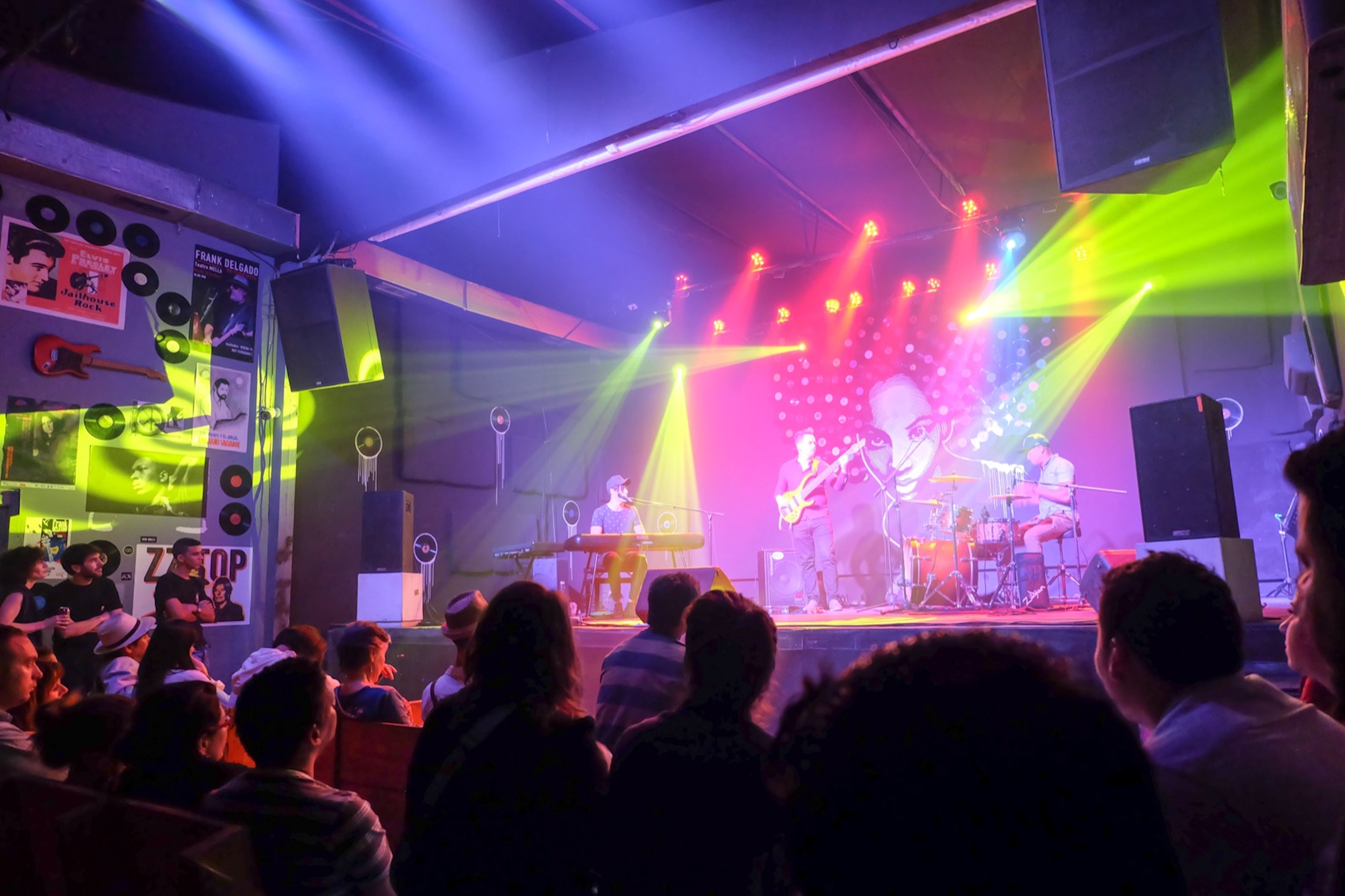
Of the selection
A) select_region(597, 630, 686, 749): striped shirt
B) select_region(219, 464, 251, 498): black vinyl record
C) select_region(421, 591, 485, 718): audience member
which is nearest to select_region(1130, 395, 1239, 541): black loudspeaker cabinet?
select_region(597, 630, 686, 749): striped shirt

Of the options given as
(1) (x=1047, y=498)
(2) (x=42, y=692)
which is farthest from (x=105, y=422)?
(1) (x=1047, y=498)

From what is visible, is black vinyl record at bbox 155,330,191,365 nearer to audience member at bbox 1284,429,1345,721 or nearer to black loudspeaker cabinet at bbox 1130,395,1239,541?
black loudspeaker cabinet at bbox 1130,395,1239,541

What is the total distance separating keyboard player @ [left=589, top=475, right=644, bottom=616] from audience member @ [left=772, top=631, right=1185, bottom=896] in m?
7.34

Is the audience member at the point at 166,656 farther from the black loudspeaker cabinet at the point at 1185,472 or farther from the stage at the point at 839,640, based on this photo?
the black loudspeaker cabinet at the point at 1185,472

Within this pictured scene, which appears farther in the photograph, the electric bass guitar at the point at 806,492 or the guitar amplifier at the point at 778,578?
the guitar amplifier at the point at 778,578

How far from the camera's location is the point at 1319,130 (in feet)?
7.41

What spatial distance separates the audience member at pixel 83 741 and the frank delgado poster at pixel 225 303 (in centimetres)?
548

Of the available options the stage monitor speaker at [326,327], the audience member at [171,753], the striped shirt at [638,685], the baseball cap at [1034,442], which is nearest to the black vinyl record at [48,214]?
the stage monitor speaker at [326,327]

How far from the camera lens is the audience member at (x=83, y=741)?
7.53ft

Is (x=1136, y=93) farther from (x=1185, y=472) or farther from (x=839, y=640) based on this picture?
(x=839, y=640)

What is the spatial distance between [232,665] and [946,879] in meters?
7.52

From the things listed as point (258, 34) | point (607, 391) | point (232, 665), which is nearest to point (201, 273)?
point (258, 34)

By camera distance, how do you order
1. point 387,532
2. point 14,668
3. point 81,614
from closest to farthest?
point 14,668, point 81,614, point 387,532

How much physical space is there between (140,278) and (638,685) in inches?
242
